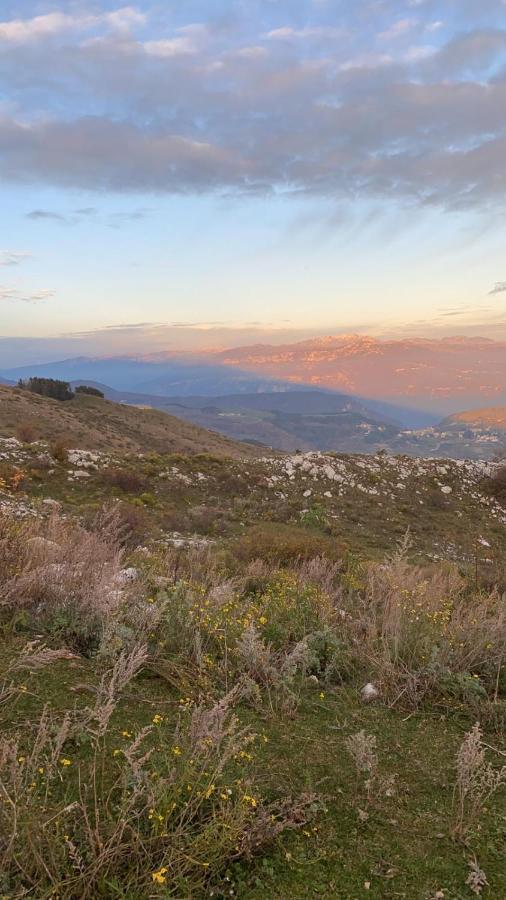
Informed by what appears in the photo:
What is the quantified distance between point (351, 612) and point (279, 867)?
368 centimetres

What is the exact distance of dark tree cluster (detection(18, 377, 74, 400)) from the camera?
182ft

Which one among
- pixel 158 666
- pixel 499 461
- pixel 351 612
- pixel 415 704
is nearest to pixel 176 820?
pixel 158 666

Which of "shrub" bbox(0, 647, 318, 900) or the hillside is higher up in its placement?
"shrub" bbox(0, 647, 318, 900)

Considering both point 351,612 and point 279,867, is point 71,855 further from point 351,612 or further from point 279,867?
point 351,612

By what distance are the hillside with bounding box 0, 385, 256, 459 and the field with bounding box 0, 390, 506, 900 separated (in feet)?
93.8

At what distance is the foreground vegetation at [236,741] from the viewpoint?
2025 millimetres

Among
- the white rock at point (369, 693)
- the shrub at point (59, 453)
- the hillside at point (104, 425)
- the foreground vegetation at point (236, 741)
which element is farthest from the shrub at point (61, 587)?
the hillside at point (104, 425)

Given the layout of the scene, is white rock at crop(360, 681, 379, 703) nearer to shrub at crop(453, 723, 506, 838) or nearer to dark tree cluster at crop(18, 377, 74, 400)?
shrub at crop(453, 723, 506, 838)

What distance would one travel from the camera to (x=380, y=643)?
4.46 meters

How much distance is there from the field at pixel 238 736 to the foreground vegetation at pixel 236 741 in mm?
13

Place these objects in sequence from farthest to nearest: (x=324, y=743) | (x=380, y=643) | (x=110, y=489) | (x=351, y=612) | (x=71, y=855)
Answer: (x=110, y=489)
(x=351, y=612)
(x=380, y=643)
(x=324, y=743)
(x=71, y=855)

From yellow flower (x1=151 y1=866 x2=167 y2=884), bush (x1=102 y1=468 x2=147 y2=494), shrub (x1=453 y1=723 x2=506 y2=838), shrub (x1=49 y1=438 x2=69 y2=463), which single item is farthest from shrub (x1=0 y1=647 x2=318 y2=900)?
shrub (x1=49 y1=438 x2=69 y2=463)

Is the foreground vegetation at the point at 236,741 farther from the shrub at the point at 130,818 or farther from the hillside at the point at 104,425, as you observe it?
the hillside at the point at 104,425

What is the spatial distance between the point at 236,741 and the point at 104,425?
157ft
